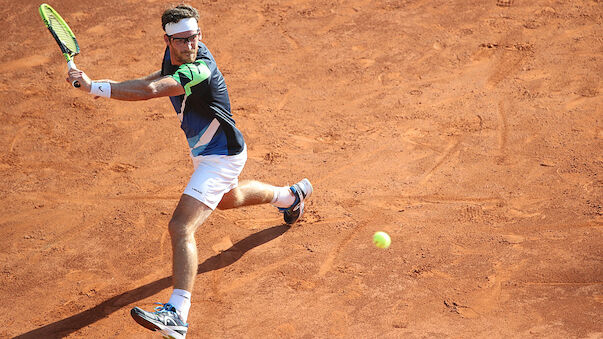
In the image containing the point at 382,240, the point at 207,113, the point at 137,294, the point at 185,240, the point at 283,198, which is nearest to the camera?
the point at 185,240

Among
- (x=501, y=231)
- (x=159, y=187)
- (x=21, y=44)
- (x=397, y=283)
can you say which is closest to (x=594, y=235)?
(x=501, y=231)

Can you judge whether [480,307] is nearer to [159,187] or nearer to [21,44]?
[159,187]

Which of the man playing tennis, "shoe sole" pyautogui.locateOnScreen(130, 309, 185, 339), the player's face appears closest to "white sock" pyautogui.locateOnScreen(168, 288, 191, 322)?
the man playing tennis

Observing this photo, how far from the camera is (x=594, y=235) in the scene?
6137 mm

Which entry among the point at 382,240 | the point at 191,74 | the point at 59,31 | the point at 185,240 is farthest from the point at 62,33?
the point at 382,240

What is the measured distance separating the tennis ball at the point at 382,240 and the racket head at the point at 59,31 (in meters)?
3.19

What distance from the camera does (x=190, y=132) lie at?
18.1 feet

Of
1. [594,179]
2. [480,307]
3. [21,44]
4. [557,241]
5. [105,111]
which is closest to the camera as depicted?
[480,307]

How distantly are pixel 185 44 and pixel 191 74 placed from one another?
1.13ft

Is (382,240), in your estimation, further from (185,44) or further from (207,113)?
(185,44)

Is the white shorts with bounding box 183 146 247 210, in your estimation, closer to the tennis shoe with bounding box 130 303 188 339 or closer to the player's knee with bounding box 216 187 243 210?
the player's knee with bounding box 216 187 243 210

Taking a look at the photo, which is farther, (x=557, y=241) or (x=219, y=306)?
(x=557, y=241)

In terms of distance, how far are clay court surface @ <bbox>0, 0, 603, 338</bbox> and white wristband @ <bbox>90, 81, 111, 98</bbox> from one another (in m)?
1.95

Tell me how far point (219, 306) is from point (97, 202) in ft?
7.24
